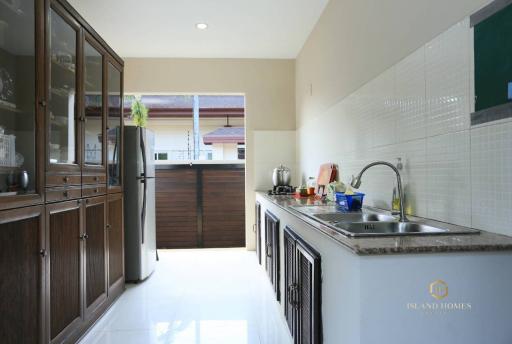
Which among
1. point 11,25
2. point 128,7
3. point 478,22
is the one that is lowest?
point 478,22

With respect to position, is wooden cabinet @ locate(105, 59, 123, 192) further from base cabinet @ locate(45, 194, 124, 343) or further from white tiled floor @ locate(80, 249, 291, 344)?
white tiled floor @ locate(80, 249, 291, 344)

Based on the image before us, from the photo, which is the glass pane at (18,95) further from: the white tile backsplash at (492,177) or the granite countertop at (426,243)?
the white tile backsplash at (492,177)

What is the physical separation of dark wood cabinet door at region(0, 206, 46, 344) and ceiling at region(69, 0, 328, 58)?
7.92ft

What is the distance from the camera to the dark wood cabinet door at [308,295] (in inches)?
58.4

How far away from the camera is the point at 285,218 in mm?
2410

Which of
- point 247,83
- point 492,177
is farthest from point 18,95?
point 247,83

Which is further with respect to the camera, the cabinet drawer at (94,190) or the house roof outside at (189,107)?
the house roof outside at (189,107)

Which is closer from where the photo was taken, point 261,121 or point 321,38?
point 321,38

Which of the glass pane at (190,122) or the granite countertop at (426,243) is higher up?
the glass pane at (190,122)

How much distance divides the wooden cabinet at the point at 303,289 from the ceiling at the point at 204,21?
92.0 inches

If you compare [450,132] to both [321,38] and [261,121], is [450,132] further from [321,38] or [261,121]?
[261,121]

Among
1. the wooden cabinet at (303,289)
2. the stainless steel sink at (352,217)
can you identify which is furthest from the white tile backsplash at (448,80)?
Result: the wooden cabinet at (303,289)

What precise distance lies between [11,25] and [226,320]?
2.24 metres

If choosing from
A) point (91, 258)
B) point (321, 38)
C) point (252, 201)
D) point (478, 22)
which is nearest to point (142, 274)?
point (91, 258)
